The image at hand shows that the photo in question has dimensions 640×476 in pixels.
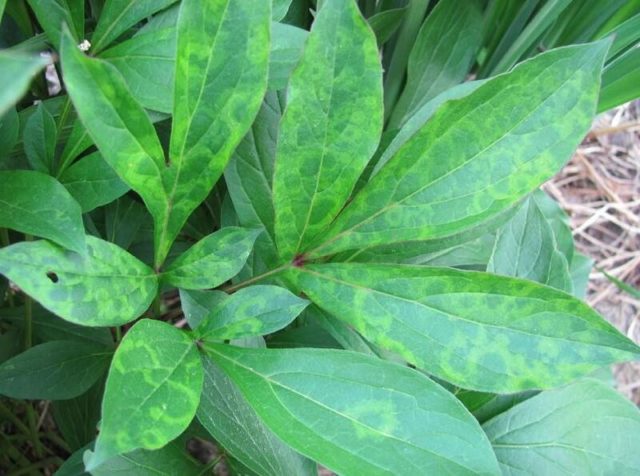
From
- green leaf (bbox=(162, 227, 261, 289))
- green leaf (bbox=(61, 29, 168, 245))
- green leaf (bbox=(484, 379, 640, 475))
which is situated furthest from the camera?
green leaf (bbox=(484, 379, 640, 475))

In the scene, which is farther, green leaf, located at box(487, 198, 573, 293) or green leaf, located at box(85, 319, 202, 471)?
green leaf, located at box(487, 198, 573, 293)

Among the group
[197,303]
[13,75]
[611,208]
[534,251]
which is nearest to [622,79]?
Answer: [534,251]

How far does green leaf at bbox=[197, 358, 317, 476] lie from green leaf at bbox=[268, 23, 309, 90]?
186mm

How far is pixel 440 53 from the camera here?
2.16ft

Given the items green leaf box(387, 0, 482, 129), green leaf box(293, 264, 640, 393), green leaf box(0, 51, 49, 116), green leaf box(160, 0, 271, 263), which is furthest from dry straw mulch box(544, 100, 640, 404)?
green leaf box(0, 51, 49, 116)

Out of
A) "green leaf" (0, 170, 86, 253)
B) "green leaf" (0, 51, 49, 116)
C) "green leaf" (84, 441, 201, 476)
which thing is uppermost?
"green leaf" (0, 51, 49, 116)

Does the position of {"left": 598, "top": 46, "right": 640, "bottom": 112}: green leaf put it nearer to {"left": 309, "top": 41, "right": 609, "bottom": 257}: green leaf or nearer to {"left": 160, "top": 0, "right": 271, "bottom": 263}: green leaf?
{"left": 309, "top": 41, "right": 609, "bottom": 257}: green leaf

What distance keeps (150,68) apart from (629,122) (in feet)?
3.76

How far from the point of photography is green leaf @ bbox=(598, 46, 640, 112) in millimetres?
529

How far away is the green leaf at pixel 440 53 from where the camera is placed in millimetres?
623

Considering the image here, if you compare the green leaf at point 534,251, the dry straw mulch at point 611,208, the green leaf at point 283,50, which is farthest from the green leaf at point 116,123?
the dry straw mulch at point 611,208

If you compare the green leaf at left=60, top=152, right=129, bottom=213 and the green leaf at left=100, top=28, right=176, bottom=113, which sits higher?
the green leaf at left=100, top=28, right=176, bottom=113

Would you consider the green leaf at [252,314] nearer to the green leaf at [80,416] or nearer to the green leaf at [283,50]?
the green leaf at [283,50]

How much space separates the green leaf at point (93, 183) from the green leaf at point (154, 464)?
6.0 inches
